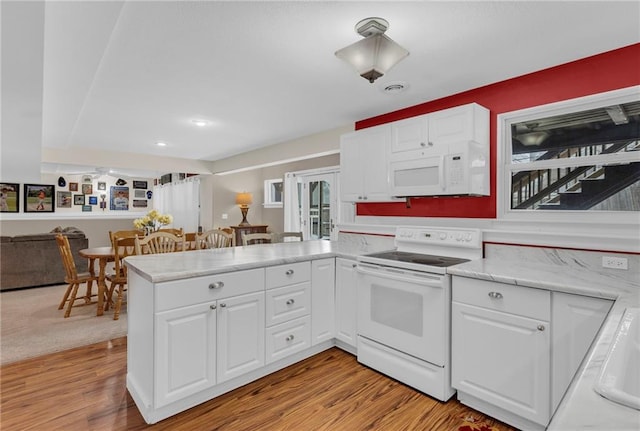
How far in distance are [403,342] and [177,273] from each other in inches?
63.1

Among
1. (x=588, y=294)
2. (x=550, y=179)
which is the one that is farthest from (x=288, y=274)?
(x=550, y=179)

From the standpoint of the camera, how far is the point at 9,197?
7.92 meters

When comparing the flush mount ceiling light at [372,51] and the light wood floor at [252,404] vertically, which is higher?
the flush mount ceiling light at [372,51]

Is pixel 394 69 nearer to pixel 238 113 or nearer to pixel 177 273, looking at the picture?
pixel 238 113

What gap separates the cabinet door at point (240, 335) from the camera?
7.18ft

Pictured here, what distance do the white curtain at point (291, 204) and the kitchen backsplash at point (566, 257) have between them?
4.28 metres

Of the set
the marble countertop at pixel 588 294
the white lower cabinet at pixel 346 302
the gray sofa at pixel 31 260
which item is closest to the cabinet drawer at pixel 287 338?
the white lower cabinet at pixel 346 302

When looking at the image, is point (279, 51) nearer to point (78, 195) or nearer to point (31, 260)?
point (31, 260)

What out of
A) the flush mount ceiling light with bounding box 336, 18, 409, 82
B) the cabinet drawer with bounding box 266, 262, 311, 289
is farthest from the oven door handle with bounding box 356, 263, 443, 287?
the flush mount ceiling light with bounding box 336, 18, 409, 82

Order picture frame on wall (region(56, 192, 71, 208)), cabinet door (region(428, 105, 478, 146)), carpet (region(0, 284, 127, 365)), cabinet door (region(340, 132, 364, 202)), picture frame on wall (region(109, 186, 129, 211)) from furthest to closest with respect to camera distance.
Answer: picture frame on wall (region(109, 186, 129, 211)) → picture frame on wall (region(56, 192, 71, 208)) → cabinet door (region(340, 132, 364, 202)) → carpet (region(0, 284, 127, 365)) → cabinet door (region(428, 105, 478, 146))

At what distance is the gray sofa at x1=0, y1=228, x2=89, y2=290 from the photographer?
4.82 m

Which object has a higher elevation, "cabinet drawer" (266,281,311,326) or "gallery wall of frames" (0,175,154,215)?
"gallery wall of frames" (0,175,154,215)

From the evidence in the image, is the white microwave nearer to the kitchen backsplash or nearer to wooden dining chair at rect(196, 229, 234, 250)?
the kitchen backsplash

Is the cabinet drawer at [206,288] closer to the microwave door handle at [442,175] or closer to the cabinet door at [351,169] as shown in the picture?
the cabinet door at [351,169]
